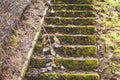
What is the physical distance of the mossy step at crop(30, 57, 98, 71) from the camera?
12.2ft

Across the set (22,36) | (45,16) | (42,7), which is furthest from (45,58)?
(42,7)

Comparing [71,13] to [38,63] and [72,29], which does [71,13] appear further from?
[38,63]

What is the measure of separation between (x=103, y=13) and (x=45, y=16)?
170 cm

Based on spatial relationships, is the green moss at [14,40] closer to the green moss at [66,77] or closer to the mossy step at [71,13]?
the green moss at [66,77]

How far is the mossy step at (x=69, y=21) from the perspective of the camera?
4816mm

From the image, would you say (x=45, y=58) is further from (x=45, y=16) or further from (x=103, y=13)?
(x=103, y=13)

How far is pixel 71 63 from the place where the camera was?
376 centimetres

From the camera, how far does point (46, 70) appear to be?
11.9 ft

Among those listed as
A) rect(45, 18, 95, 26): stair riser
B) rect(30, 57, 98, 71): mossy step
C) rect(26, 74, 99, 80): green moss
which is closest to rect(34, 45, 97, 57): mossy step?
rect(30, 57, 98, 71): mossy step

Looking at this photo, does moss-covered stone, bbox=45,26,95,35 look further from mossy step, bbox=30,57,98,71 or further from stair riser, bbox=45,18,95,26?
mossy step, bbox=30,57,98,71

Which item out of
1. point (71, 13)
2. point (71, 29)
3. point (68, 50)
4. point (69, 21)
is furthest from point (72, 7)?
point (68, 50)

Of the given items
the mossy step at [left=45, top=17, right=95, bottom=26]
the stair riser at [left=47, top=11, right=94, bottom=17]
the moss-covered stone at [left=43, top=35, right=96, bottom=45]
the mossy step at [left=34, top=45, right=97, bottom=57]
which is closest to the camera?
the mossy step at [left=34, top=45, right=97, bottom=57]

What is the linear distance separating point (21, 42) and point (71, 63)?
36.8 inches

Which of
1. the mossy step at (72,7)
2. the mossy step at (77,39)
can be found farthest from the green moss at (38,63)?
the mossy step at (72,7)
